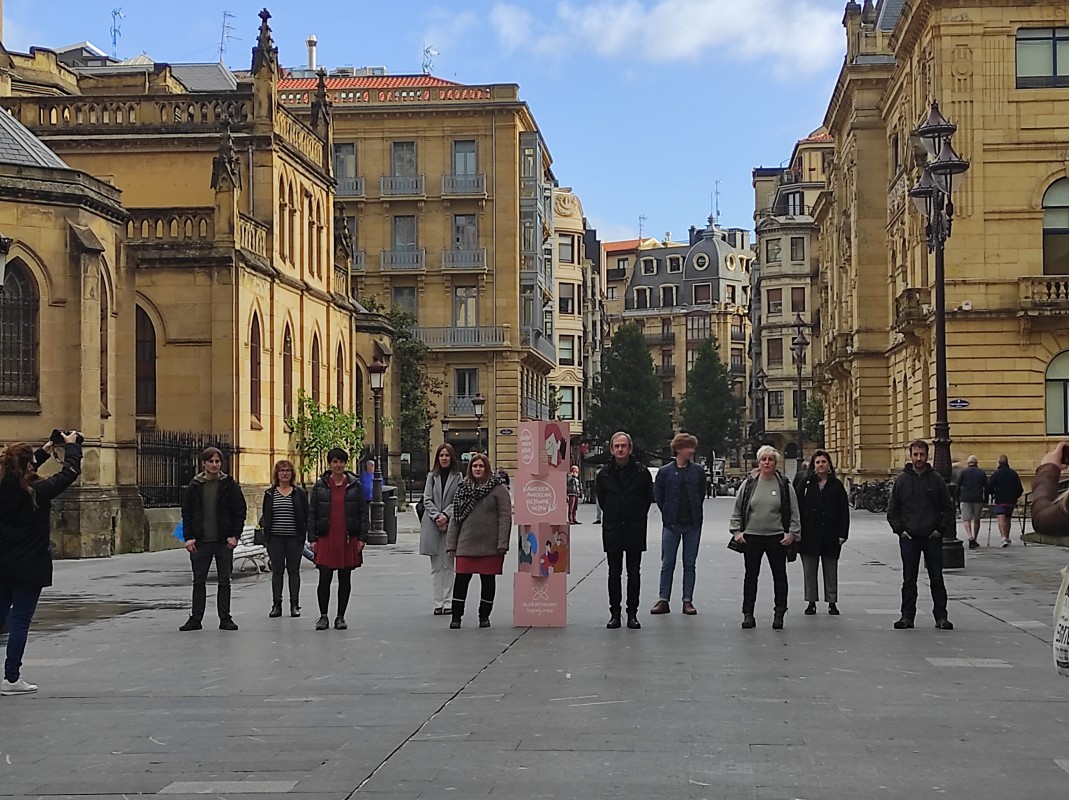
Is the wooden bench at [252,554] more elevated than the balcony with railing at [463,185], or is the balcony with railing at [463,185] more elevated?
the balcony with railing at [463,185]

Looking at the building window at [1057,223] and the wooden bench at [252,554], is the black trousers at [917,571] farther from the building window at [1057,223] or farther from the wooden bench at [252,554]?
the building window at [1057,223]

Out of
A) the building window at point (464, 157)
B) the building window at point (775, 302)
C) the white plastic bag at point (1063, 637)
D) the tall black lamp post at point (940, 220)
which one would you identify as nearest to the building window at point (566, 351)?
the building window at point (775, 302)

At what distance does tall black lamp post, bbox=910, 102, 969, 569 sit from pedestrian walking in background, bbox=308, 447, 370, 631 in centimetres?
1025

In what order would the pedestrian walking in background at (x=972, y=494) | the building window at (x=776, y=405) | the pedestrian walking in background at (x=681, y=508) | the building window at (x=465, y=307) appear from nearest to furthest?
the pedestrian walking in background at (x=681, y=508), the pedestrian walking in background at (x=972, y=494), the building window at (x=465, y=307), the building window at (x=776, y=405)

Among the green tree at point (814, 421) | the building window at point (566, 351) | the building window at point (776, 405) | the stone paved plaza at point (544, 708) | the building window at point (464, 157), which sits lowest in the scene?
the stone paved plaza at point (544, 708)

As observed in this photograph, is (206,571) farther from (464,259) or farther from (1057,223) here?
(464,259)

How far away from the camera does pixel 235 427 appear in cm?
3459

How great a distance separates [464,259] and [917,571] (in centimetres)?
5779

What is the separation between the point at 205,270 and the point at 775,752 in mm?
27021

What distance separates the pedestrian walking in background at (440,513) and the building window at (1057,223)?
30.5 m

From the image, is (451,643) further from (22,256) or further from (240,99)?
(240,99)

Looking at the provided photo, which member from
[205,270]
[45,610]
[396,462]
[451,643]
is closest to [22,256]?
[205,270]

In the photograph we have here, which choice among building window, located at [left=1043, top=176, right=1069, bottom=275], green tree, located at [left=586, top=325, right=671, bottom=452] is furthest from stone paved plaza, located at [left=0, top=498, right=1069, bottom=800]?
green tree, located at [left=586, top=325, right=671, bottom=452]

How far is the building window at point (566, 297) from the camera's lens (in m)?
99.2
